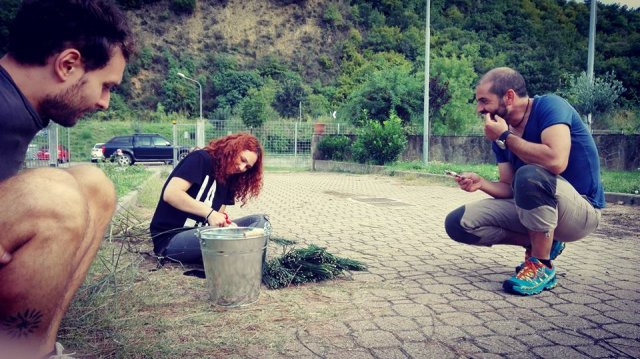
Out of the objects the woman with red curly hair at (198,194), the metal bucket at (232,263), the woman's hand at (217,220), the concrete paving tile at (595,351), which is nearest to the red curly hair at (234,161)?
the woman with red curly hair at (198,194)

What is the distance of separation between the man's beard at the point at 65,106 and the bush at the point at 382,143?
1630 cm

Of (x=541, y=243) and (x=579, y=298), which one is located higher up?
(x=541, y=243)

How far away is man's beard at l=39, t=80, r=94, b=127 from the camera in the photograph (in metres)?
1.73

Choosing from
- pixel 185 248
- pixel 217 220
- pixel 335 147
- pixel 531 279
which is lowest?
pixel 531 279

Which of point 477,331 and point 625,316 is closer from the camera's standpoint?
point 477,331

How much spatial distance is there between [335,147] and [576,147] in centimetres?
1760

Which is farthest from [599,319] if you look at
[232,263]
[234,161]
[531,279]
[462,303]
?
[234,161]

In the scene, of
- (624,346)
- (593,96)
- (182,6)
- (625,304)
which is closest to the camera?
(624,346)

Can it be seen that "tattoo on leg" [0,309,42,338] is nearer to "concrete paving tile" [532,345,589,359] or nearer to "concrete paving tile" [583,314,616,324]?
"concrete paving tile" [532,345,589,359]

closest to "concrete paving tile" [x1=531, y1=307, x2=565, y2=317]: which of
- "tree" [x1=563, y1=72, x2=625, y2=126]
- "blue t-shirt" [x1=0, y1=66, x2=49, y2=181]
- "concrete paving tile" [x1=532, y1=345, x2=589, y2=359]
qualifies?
"concrete paving tile" [x1=532, y1=345, x2=589, y2=359]

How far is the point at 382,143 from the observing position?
17.8 metres

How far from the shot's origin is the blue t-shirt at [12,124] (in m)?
1.55

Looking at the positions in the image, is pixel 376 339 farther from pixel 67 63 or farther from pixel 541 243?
pixel 67 63

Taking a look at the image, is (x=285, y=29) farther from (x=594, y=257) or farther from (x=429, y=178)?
(x=594, y=257)
